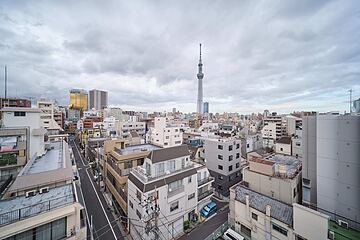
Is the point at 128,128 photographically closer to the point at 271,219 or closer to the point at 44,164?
the point at 44,164

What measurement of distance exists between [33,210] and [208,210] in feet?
52.2

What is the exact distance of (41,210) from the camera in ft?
25.9

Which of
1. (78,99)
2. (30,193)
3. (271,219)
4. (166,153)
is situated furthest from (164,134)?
(78,99)

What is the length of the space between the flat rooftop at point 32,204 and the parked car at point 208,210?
1384 cm

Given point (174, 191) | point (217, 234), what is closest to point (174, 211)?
point (174, 191)

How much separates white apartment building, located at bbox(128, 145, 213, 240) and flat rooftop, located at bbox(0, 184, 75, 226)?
515 centimetres

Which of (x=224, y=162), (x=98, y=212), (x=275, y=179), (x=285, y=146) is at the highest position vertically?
(x=285, y=146)

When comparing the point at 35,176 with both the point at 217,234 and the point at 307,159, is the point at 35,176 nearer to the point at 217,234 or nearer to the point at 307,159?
the point at 217,234

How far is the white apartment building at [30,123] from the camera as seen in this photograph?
16.4m

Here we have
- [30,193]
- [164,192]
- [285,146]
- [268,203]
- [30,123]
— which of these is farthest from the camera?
[285,146]

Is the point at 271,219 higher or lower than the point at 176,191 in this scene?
lower

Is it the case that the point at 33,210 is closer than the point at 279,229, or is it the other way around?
the point at 33,210

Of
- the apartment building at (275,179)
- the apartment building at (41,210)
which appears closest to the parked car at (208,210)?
the apartment building at (275,179)

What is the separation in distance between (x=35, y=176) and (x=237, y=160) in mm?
25608
